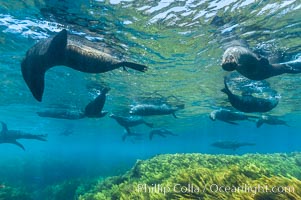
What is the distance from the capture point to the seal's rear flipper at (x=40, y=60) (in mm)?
5902

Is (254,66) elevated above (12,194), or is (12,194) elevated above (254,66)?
(254,66)

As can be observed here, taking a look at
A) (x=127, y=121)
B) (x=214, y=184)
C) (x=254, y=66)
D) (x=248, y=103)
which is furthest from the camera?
(x=127, y=121)

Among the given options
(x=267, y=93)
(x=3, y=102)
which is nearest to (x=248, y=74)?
(x=267, y=93)

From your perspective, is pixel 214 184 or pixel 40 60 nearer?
pixel 40 60

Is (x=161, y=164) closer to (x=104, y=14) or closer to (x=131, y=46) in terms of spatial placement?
(x=131, y=46)

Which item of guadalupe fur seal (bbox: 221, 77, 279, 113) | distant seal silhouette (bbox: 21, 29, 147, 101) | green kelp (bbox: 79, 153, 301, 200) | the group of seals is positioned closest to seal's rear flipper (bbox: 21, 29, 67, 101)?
distant seal silhouette (bbox: 21, 29, 147, 101)

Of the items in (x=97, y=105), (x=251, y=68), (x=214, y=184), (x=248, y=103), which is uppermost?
→ (x=251, y=68)

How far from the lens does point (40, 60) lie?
19.8ft

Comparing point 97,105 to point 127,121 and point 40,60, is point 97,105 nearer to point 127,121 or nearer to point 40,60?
point 40,60

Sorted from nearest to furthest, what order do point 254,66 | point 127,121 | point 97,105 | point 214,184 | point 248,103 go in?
point 214,184, point 254,66, point 97,105, point 248,103, point 127,121

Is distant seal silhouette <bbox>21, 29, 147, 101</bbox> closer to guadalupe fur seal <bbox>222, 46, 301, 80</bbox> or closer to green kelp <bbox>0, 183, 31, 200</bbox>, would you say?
guadalupe fur seal <bbox>222, 46, 301, 80</bbox>

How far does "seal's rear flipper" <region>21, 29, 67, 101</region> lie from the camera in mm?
5902

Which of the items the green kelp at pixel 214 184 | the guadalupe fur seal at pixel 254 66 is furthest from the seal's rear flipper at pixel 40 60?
the green kelp at pixel 214 184

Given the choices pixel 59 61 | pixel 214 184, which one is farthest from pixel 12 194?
pixel 214 184
